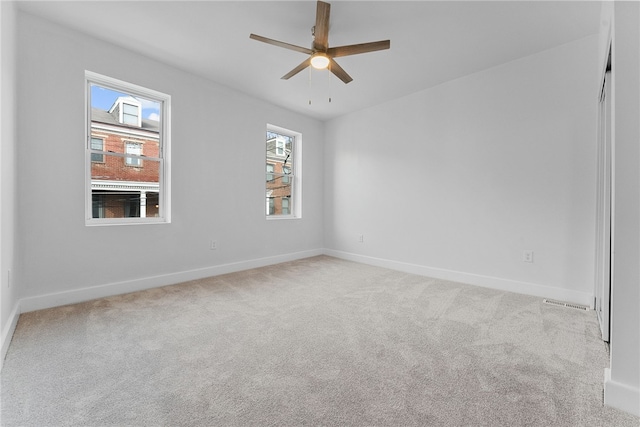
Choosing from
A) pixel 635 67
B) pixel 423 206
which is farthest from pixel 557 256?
pixel 635 67

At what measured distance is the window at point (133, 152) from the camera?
3196 mm

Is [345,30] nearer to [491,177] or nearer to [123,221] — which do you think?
[491,177]

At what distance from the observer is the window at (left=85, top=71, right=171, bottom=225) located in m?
2.95

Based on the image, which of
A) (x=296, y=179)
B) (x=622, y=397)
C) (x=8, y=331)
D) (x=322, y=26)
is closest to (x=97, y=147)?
(x=8, y=331)

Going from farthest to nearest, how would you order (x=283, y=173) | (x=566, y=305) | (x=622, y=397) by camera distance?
1. (x=283, y=173)
2. (x=566, y=305)
3. (x=622, y=397)

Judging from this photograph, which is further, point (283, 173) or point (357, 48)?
point (283, 173)

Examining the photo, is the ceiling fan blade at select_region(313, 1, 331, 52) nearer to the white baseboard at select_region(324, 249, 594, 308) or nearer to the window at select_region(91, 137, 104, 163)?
the window at select_region(91, 137, 104, 163)

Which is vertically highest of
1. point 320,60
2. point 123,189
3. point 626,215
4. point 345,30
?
point 345,30

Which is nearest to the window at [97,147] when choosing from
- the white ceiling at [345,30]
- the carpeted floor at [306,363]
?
the white ceiling at [345,30]

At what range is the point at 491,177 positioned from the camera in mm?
3395

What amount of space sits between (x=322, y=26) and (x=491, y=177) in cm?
258

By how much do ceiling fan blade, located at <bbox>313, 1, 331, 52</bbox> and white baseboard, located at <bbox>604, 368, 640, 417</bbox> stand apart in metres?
2.72

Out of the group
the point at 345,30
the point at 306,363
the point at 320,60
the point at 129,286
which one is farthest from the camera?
the point at 129,286

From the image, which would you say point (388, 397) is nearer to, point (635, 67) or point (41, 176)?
point (635, 67)
